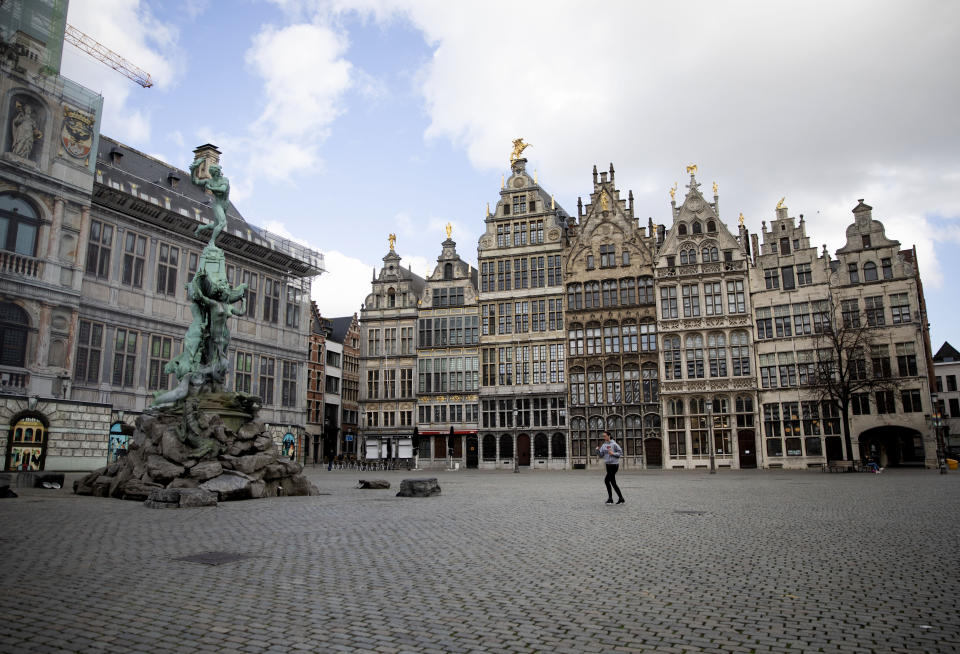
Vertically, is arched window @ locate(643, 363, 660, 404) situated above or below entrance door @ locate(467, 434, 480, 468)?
above

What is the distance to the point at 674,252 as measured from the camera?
165 feet

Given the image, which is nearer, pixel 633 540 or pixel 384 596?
pixel 384 596

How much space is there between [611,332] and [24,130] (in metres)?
38.1

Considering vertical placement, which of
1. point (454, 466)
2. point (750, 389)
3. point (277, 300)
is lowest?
point (454, 466)

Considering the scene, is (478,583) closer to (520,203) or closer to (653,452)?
(653,452)

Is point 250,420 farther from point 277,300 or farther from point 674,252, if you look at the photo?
point 674,252

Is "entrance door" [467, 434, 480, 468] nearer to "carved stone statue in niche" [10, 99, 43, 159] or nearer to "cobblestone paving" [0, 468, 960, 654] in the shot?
"carved stone statue in niche" [10, 99, 43, 159]

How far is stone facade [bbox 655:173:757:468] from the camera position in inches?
1857

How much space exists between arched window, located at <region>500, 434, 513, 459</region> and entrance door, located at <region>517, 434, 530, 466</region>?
0.63 m

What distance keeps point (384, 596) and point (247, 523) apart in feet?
20.2

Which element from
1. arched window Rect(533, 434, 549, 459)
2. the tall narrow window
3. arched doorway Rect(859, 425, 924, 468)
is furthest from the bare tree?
the tall narrow window

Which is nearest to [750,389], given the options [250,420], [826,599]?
[250,420]

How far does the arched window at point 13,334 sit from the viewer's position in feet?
96.6

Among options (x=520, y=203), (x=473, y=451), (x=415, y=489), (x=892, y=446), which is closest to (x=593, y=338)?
(x=520, y=203)
